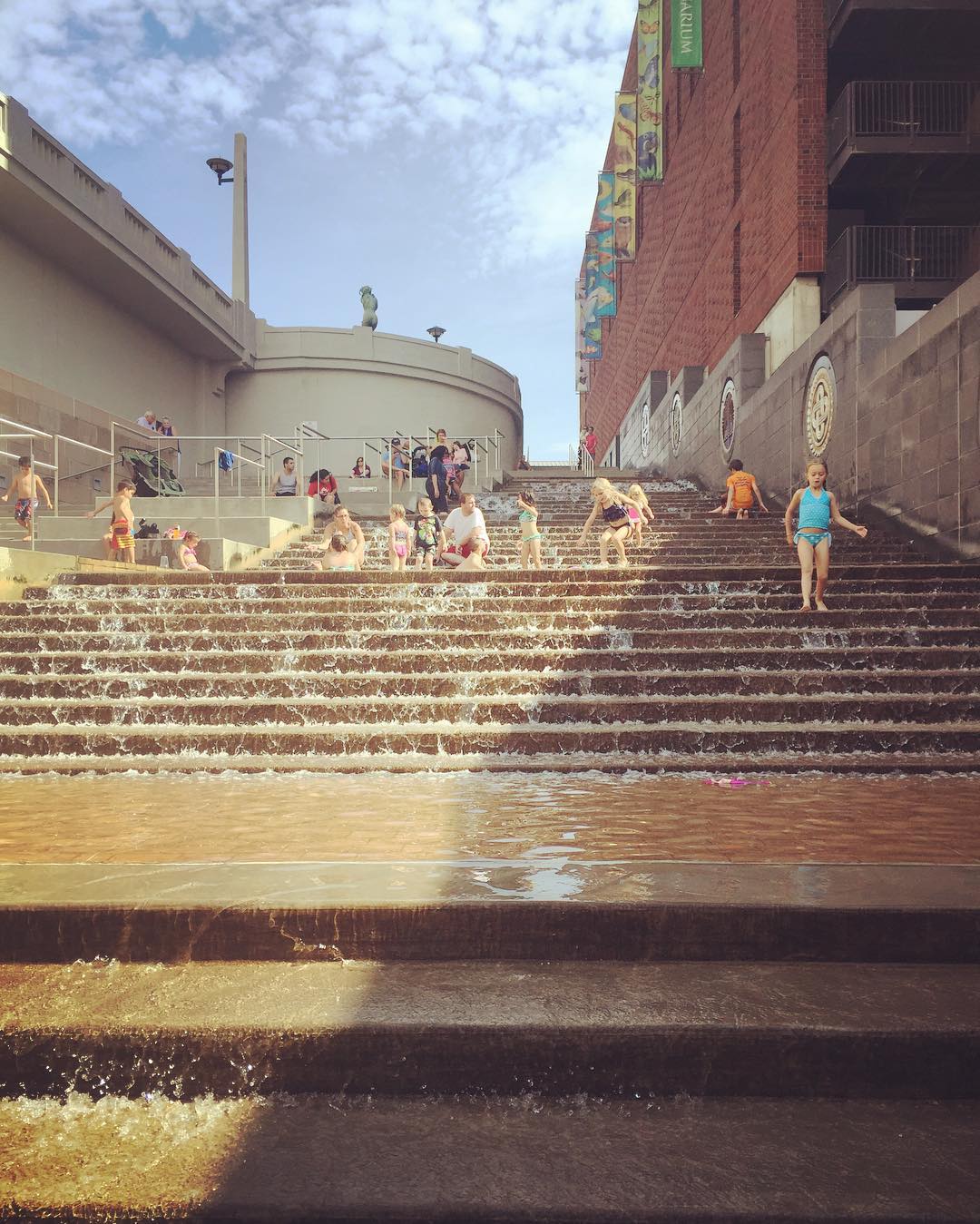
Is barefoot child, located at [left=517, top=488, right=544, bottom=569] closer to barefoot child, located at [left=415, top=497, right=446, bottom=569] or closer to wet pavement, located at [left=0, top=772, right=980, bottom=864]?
barefoot child, located at [left=415, top=497, right=446, bottom=569]

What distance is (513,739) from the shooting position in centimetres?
644

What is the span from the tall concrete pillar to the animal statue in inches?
218

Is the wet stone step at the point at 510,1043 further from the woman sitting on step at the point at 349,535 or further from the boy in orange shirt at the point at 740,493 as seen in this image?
the boy in orange shirt at the point at 740,493

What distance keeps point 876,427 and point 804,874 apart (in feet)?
37.5

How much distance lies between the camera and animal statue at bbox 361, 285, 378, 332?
36469mm

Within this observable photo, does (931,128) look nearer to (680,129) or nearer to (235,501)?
(680,129)

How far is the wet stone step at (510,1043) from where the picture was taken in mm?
2418

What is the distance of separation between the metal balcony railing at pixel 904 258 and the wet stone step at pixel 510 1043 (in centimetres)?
1750

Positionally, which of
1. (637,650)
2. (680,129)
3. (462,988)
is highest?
(680,129)

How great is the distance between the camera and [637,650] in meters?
8.00

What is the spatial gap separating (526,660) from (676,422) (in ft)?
65.2

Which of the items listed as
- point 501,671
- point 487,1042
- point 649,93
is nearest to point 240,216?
point 649,93

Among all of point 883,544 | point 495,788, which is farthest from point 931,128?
point 495,788

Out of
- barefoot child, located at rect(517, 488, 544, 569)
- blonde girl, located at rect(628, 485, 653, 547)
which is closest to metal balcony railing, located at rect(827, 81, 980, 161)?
blonde girl, located at rect(628, 485, 653, 547)
